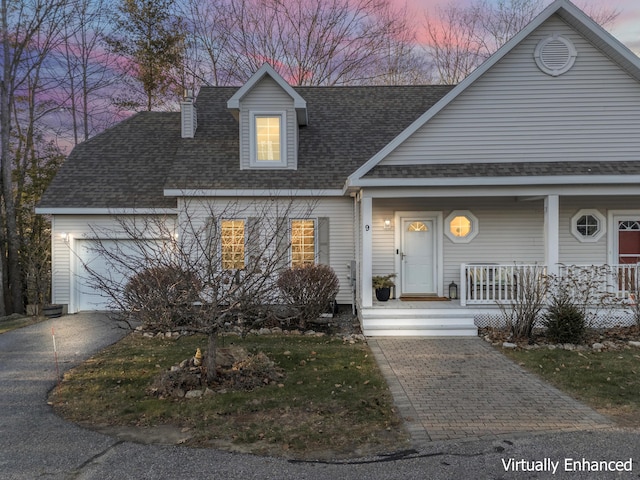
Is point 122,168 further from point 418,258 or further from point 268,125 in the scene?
point 418,258

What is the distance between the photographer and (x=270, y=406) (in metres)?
5.18

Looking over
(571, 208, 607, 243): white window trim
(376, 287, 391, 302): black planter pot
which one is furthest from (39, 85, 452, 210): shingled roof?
(571, 208, 607, 243): white window trim

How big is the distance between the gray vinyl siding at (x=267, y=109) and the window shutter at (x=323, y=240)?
172 centimetres

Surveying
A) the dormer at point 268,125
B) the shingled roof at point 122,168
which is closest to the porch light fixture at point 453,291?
the dormer at point 268,125

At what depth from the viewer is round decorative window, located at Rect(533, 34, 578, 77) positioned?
32.3ft

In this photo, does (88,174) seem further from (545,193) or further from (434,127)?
(545,193)

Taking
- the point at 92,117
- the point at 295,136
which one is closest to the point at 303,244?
the point at 295,136

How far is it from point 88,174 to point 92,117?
9785 mm

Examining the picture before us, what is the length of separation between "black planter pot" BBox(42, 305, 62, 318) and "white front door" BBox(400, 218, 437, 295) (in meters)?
9.21

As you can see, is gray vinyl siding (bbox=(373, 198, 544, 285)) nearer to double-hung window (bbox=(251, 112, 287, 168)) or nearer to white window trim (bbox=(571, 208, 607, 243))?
white window trim (bbox=(571, 208, 607, 243))

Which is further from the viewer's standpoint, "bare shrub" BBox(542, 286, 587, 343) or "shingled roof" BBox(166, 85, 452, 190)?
"shingled roof" BBox(166, 85, 452, 190)

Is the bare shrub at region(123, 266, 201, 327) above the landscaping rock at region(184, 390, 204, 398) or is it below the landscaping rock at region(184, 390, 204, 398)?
above

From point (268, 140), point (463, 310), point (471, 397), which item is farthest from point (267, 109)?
point (471, 397)

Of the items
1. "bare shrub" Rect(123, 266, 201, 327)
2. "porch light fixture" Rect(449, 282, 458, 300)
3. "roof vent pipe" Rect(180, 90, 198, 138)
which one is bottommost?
"porch light fixture" Rect(449, 282, 458, 300)
